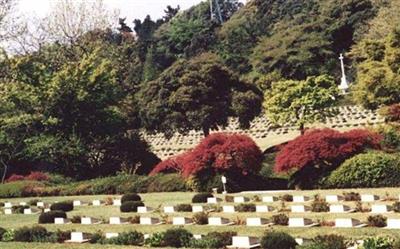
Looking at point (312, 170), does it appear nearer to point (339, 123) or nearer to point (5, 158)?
point (5, 158)

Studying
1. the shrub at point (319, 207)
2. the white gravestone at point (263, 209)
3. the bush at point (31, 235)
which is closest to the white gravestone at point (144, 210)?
the white gravestone at point (263, 209)

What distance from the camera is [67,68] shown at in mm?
43094

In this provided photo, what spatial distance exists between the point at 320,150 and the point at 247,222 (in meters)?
10.0

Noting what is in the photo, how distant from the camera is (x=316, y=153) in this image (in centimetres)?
2791

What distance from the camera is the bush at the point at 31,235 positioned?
1844cm

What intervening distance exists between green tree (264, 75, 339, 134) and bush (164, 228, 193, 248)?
29761 millimetres

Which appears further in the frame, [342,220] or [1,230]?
[1,230]

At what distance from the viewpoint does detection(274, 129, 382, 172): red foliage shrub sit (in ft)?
91.5

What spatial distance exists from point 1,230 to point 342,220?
31.1ft

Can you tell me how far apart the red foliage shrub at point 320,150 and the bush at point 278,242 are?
1414 cm

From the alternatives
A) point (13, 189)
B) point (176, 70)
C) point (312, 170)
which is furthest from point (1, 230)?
point (176, 70)

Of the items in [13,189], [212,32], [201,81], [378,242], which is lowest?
[378,242]

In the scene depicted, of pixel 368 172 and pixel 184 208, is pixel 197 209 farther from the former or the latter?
pixel 368 172

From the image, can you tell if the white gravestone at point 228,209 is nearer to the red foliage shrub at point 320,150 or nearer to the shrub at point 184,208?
the shrub at point 184,208
